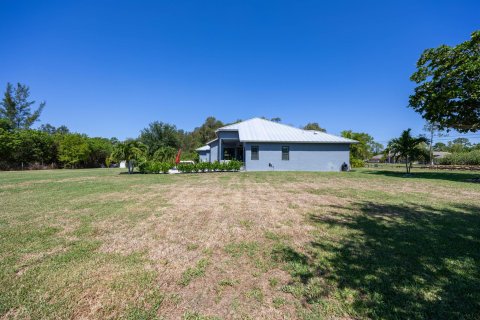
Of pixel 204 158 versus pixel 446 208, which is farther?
pixel 204 158

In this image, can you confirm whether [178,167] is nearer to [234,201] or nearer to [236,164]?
[236,164]

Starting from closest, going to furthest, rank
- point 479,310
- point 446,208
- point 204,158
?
point 479,310 → point 446,208 → point 204,158

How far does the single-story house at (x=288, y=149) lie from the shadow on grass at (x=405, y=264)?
50.4ft

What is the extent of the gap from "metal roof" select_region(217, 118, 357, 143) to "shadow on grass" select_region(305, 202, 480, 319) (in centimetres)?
1575

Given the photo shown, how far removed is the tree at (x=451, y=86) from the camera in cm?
1409

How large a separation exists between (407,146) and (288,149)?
10049 mm

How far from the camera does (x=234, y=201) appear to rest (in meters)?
7.45

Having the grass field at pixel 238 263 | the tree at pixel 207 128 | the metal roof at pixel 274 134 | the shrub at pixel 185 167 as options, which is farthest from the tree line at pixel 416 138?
the tree at pixel 207 128

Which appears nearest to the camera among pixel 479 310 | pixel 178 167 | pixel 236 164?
pixel 479 310

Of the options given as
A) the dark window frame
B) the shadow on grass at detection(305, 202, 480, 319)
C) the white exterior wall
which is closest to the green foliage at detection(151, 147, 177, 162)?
the white exterior wall

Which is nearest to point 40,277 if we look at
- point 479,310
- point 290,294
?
point 290,294

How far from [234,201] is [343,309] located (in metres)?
5.31

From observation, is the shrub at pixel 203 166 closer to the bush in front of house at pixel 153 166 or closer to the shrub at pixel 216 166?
the shrub at pixel 216 166

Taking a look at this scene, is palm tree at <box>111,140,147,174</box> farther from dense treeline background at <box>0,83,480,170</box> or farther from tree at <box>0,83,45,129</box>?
tree at <box>0,83,45,129</box>
